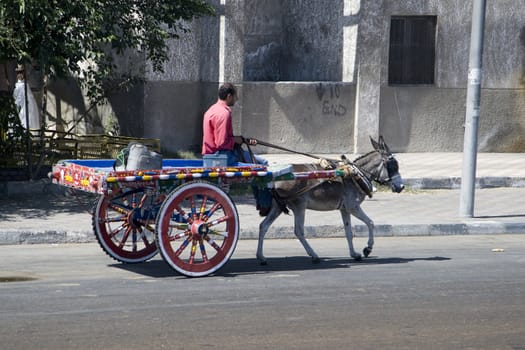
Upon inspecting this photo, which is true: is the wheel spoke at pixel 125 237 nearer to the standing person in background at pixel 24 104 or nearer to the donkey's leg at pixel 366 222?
the donkey's leg at pixel 366 222

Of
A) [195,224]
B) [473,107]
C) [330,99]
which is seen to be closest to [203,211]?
[195,224]

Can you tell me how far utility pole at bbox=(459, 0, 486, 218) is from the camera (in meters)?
13.7

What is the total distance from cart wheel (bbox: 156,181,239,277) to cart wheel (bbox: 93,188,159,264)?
0.39 meters

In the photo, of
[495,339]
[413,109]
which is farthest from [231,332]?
[413,109]

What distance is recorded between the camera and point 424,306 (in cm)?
840

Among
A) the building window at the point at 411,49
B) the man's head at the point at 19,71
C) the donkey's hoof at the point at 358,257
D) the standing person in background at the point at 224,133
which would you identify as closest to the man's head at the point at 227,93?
the standing person in background at the point at 224,133

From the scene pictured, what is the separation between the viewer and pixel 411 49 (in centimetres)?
2098

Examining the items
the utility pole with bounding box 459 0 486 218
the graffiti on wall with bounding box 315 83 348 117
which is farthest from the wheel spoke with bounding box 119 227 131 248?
the graffiti on wall with bounding box 315 83 348 117

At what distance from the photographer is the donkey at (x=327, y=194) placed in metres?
10.3

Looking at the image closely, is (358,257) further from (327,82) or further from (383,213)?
(327,82)

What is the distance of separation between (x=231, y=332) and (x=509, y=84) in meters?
15.6

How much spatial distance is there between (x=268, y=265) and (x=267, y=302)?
1919mm

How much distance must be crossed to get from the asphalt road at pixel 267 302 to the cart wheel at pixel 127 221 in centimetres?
15

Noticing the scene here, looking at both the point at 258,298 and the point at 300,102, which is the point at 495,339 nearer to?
the point at 258,298
